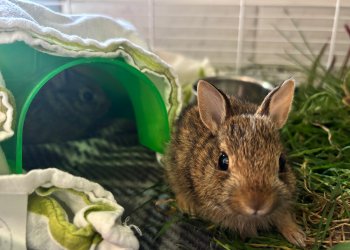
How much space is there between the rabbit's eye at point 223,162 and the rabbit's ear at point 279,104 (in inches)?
9.6

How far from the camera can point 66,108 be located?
99.6 inches

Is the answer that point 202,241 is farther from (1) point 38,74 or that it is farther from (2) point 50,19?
(2) point 50,19

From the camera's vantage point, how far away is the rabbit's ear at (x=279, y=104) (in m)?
1.76

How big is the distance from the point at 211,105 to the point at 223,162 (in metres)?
0.26

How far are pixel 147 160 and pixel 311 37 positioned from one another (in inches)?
57.6

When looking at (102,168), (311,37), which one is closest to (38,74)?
(102,168)

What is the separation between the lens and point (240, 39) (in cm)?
286

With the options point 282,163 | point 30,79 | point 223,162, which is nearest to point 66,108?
point 30,79

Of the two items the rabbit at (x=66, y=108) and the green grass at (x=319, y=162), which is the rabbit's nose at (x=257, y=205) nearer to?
the green grass at (x=319, y=162)

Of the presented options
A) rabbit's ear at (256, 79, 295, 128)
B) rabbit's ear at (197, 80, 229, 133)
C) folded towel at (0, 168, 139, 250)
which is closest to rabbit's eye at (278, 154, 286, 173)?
rabbit's ear at (256, 79, 295, 128)

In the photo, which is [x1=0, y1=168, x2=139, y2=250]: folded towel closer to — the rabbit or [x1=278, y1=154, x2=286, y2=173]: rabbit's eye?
[x1=278, y1=154, x2=286, y2=173]: rabbit's eye

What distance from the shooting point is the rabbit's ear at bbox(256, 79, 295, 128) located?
5.79 feet

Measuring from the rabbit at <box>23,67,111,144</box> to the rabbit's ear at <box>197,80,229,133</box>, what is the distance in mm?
993

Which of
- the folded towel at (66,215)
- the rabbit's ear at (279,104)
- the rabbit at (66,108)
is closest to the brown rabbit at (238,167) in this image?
the rabbit's ear at (279,104)
